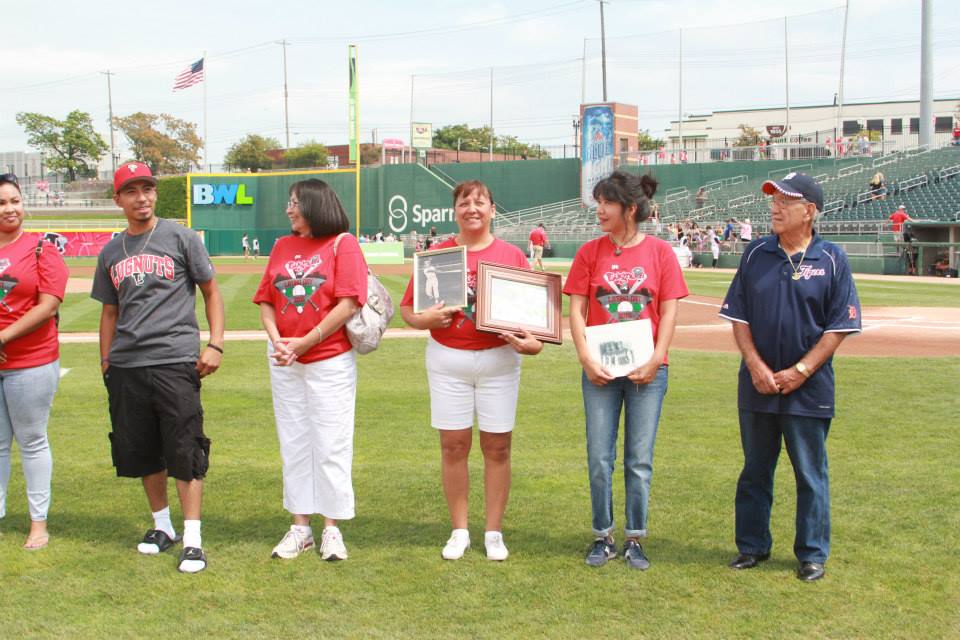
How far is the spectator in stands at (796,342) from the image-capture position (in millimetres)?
4102

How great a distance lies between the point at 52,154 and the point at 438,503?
8793cm

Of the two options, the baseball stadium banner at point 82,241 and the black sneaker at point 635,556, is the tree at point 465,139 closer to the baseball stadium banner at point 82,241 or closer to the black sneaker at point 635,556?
the baseball stadium banner at point 82,241

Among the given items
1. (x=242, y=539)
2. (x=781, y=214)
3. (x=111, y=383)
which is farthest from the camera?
(x=242, y=539)

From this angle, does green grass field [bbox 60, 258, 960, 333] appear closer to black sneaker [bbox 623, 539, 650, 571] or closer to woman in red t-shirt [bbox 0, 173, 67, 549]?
woman in red t-shirt [bbox 0, 173, 67, 549]

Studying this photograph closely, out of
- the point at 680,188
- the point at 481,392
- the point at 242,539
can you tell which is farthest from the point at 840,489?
the point at 680,188

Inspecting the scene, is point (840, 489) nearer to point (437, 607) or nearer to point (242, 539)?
point (437, 607)

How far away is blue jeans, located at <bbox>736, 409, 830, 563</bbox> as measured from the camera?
13.7 feet

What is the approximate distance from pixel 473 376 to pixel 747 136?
2495 inches

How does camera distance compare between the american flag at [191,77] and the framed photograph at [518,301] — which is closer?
the framed photograph at [518,301]

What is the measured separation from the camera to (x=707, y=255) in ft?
109

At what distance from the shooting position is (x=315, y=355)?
4.44 metres

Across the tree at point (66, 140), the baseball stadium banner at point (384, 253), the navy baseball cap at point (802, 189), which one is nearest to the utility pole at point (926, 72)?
the baseball stadium banner at point (384, 253)

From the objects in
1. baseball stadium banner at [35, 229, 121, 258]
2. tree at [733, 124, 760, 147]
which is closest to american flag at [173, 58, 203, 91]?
baseball stadium banner at [35, 229, 121, 258]

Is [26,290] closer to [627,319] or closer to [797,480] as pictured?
[627,319]
